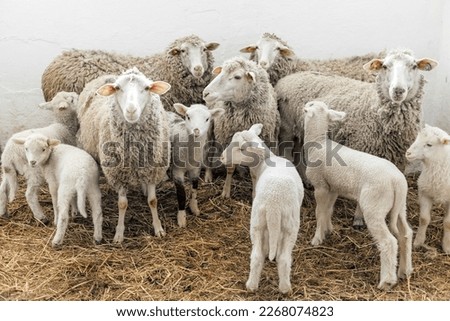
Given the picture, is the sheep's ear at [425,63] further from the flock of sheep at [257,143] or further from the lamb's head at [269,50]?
the lamb's head at [269,50]

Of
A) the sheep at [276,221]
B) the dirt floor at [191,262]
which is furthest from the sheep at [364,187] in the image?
the sheep at [276,221]

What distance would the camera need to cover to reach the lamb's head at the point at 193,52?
5164mm

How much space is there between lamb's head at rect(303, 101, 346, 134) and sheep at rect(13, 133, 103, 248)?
5.48ft

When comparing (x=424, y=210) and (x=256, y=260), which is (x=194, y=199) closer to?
(x=256, y=260)

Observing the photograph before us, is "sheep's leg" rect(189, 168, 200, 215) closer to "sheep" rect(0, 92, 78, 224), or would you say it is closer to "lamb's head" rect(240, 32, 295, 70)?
"sheep" rect(0, 92, 78, 224)

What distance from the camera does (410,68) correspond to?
13.6 feet

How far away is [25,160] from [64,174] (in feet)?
2.02

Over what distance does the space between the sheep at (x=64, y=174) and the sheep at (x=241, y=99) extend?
114 cm

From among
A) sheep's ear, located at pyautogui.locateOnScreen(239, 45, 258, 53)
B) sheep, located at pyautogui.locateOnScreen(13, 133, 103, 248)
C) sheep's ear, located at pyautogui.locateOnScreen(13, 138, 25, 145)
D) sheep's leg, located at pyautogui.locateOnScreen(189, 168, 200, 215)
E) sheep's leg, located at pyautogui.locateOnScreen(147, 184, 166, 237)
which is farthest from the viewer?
sheep's ear, located at pyautogui.locateOnScreen(239, 45, 258, 53)

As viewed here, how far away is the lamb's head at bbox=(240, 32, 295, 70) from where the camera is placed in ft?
17.4

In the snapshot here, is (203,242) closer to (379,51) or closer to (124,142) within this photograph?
(124,142)

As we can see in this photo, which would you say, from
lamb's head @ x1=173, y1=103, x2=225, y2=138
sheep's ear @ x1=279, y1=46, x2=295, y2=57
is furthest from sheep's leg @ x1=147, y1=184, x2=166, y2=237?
sheep's ear @ x1=279, y1=46, x2=295, y2=57

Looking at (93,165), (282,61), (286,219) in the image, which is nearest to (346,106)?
(282,61)

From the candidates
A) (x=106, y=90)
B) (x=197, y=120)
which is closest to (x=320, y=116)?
(x=197, y=120)
